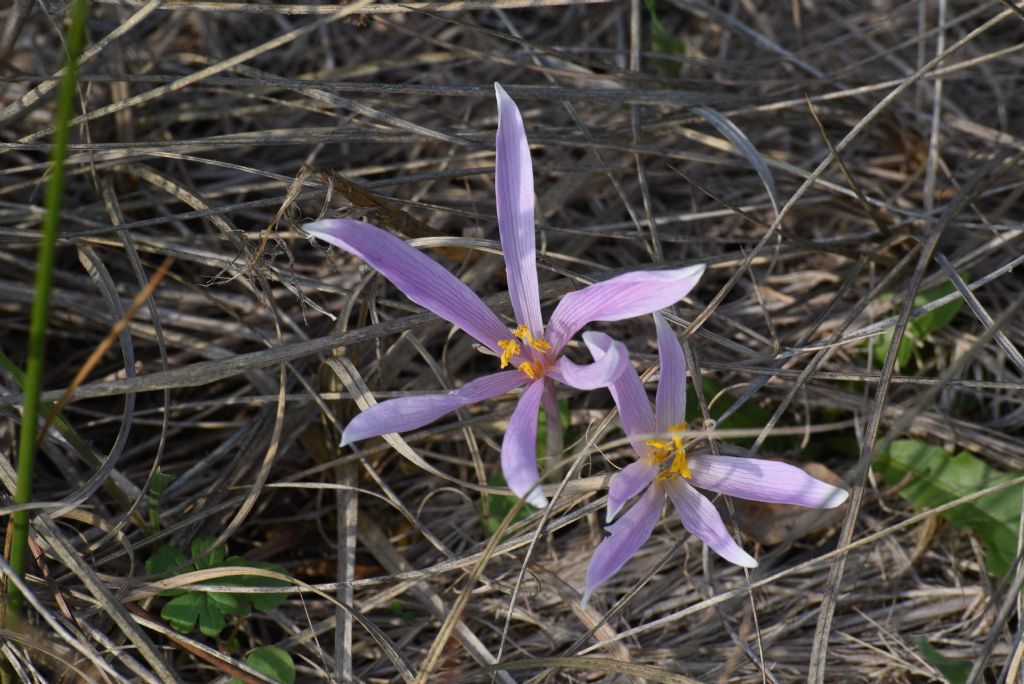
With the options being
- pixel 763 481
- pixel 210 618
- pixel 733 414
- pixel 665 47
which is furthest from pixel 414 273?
pixel 665 47

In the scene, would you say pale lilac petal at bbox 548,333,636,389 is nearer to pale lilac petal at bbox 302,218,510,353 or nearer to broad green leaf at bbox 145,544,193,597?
pale lilac petal at bbox 302,218,510,353

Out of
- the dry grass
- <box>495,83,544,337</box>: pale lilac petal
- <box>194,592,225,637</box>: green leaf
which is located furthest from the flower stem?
<box>495,83,544,337</box>: pale lilac petal

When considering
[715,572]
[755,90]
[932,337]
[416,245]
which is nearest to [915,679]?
[715,572]

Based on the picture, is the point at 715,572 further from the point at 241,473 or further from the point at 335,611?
the point at 241,473

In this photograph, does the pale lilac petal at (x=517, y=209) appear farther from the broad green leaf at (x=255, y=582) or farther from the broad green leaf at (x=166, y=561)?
the broad green leaf at (x=166, y=561)

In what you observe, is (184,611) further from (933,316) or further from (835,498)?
(933,316)

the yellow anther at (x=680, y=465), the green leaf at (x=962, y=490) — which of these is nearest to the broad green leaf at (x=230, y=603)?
the yellow anther at (x=680, y=465)
